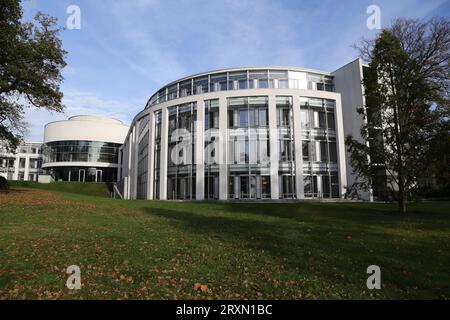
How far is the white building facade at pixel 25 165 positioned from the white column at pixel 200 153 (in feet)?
232

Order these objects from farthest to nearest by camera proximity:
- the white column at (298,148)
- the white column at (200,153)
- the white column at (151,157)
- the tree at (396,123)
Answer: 1. the white column at (151,157)
2. the white column at (200,153)
3. the white column at (298,148)
4. the tree at (396,123)

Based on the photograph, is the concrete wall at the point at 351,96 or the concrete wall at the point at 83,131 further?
the concrete wall at the point at 83,131

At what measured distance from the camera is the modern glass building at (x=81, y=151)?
67.9m

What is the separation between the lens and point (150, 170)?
125 ft

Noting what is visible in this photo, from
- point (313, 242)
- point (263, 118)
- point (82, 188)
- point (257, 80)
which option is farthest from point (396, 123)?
point (82, 188)

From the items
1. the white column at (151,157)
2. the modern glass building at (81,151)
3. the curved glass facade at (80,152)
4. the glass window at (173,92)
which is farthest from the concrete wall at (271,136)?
the curved glass facade at (80,152)

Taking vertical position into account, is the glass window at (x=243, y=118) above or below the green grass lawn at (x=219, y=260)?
above

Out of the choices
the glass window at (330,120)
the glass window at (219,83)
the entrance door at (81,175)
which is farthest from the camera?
the entrance door at (81,175)

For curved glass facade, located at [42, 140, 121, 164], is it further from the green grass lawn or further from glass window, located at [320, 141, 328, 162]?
the green grass lawn

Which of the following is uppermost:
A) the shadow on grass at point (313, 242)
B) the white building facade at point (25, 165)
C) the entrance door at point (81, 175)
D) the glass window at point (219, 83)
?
the glass window at point (219, 83)

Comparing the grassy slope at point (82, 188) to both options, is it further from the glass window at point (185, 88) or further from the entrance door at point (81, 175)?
the glass window at point (185, 88)

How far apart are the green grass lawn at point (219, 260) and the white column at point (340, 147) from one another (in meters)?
20.2
